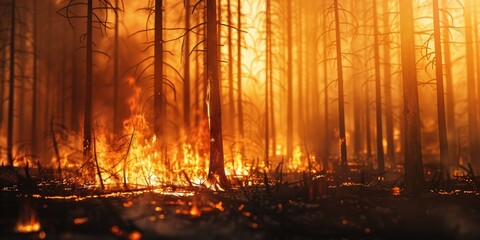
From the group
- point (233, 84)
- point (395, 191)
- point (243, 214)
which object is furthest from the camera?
point (233, 84)

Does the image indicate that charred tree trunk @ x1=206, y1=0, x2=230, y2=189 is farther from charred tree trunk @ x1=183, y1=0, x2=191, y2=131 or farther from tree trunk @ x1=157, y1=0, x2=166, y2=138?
charred tree trunk @ x1=183, y1=0, x2=191, y2=131

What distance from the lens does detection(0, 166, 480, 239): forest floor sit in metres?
6.83

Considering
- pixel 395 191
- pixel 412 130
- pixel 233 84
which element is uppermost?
pixel 233 84

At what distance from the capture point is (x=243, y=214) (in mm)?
8125

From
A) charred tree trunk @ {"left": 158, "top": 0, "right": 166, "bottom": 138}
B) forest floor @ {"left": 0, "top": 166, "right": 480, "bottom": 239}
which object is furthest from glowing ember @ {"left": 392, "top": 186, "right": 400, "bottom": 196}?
charred tree trunk @ {"left": 158, "top": 0, "right": 166, "bottom": 138}

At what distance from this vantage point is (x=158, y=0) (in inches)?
571

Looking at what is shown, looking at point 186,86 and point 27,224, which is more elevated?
point 186,86

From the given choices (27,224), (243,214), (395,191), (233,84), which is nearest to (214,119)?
(243,214)

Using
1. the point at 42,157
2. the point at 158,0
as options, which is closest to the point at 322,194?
the point at 158,0

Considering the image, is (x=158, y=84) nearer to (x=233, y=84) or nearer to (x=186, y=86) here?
(x=186, y=86)

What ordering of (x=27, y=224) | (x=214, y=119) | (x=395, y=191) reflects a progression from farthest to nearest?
1. (x=214, y=119)
2. (x=395, y=191)
3. (x=27, y=224)

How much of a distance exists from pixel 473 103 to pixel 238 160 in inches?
474

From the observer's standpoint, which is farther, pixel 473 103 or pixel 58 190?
pixel 473 103

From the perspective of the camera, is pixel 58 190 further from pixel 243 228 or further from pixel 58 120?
pixel 58 120
